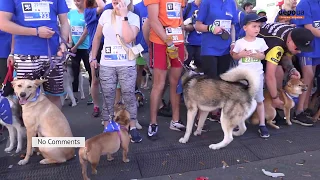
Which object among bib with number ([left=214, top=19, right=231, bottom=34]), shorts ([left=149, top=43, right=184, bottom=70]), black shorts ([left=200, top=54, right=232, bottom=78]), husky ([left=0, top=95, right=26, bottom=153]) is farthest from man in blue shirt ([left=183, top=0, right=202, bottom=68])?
husky ([left=0, top=95, right=26, bottom=153])

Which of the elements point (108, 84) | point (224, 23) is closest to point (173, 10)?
point (224, 23)

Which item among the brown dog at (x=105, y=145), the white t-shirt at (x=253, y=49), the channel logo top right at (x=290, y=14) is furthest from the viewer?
the channel logo top right at (x=290, y=14)

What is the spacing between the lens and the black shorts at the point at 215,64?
14.5ft

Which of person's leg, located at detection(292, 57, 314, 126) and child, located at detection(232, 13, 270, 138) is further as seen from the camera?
person's leg, located at detection(292, 57, 314, 126)

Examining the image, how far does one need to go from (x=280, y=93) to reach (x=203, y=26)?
158 centimetres

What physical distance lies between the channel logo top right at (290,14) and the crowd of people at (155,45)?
0.06m

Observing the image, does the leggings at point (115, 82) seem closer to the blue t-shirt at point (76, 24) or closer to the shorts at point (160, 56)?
the shorts at point (160, 56)

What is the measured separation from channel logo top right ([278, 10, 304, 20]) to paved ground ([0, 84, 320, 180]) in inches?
68.7

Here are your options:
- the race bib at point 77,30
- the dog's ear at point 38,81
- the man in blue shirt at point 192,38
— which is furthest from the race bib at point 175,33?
the race bib at point 77,30

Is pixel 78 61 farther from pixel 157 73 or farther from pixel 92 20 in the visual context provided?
pixel 157 73

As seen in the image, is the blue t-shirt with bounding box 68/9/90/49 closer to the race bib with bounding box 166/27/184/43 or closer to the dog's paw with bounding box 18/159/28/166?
the race bib with bounding box 166/27/184/43

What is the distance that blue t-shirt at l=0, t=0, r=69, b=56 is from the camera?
3203mm

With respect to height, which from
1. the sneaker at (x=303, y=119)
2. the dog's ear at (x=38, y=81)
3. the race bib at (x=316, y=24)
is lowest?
the sneaker at (x=303, y=119)

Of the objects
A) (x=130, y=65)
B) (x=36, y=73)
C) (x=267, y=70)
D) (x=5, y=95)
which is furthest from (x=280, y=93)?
(x=5, y=95)
